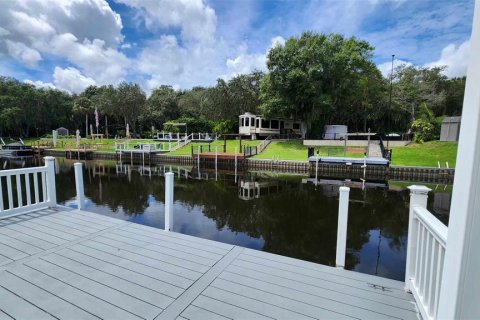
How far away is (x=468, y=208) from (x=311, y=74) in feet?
77.3

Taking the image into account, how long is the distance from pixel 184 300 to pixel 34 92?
52381mm

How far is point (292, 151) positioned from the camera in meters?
22.3

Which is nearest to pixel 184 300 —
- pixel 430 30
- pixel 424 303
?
pixel 424 303

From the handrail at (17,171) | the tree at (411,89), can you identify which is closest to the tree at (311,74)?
the tree at (411,89)

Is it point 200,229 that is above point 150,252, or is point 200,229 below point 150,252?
below

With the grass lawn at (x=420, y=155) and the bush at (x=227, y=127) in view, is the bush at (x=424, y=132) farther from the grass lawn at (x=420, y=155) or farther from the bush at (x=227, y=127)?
the bush at (x=227, y=127)

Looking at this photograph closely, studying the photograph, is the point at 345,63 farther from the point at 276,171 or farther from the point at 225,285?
the point at 225,285

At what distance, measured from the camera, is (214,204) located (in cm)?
1022

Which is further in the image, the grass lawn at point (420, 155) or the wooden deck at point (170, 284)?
the grass lawn at point (420, 155)

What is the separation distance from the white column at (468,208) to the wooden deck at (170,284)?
4.18 feet

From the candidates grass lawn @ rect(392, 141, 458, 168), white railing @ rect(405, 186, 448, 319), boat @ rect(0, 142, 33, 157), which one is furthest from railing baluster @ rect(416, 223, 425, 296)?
boat @ rect(0, 142, 33, 157)

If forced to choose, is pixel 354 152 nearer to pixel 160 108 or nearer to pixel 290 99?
pixel 290 99

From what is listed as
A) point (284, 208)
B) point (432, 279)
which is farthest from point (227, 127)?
point (432, 279)

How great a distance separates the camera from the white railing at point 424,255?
5.51 ft
